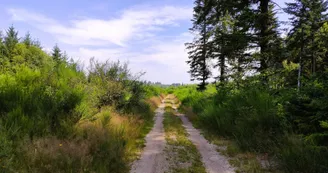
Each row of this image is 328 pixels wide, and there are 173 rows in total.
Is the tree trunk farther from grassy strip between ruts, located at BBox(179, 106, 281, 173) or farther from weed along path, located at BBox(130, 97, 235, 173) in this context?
weed along path, located at BBox(130, 97, 235, 173)

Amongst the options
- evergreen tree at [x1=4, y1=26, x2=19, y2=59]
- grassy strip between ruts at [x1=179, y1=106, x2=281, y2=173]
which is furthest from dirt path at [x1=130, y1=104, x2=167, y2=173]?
evergreen tree at [x1=4, y1=26, x2=19, y2=59]

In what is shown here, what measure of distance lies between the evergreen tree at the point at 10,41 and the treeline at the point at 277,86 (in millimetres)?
24753

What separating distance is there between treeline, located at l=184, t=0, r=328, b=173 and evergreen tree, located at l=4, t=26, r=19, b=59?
975 inches

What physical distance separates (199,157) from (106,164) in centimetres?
308

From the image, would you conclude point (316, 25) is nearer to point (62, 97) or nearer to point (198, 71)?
point (62, 97)

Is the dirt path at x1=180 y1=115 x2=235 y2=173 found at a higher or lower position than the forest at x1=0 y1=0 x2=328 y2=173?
lower

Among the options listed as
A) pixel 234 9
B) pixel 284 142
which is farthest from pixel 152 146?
pixel 234 9

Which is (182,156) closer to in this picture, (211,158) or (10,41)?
(211,158)

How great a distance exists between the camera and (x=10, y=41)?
98.4 ft

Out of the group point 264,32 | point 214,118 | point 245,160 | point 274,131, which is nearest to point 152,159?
point 245,160

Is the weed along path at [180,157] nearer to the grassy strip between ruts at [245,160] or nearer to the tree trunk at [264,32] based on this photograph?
the grassy strip between ruts at [245,160]

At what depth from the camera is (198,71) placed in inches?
1147

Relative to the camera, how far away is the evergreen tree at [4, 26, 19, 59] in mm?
25586

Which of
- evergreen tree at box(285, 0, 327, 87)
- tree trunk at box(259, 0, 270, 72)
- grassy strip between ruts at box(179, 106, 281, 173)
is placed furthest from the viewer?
tree trunk at box(259, 0, 270, 72)
